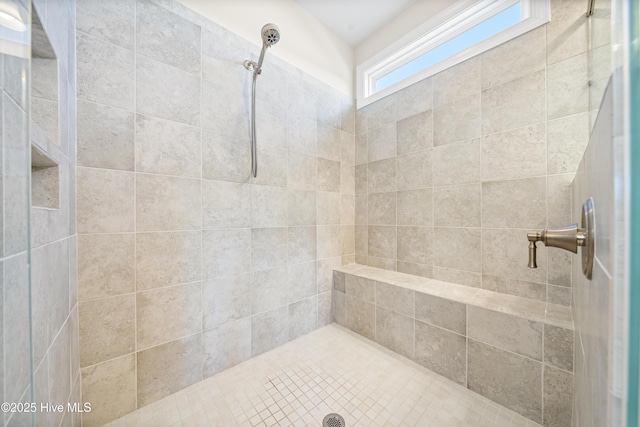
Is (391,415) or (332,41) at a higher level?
(332,41)

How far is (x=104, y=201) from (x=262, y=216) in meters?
0.76

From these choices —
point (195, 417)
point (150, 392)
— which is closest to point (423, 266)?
point (195, 417)

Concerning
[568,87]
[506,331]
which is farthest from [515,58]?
[506,331]

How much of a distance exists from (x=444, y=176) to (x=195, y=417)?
1913 millimetres

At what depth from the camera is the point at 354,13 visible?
179 centimetres

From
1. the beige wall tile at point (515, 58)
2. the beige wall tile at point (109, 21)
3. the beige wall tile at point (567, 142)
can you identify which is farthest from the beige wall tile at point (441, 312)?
the beige wall tile at point (109, 21)

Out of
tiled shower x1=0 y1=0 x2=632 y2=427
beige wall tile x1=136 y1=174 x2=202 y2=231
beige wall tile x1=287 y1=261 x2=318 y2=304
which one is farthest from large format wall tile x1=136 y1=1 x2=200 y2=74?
beige wall tile x1=287 y1=261 x2=318 y2=304

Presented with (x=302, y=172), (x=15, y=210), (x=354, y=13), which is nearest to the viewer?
(x=15, y=210)

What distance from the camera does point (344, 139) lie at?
1.98 metres

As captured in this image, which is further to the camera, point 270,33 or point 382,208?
point 382,208

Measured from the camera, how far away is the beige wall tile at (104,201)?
0.93 metres

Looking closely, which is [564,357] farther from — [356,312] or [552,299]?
[356,312]

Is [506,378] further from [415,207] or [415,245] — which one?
[415,207]

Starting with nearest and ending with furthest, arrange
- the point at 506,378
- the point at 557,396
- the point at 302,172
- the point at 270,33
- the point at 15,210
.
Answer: the point at 15,210 < the point at 557,396 < the point at 506,378 < the point at 270,33 < the point at 302,172
